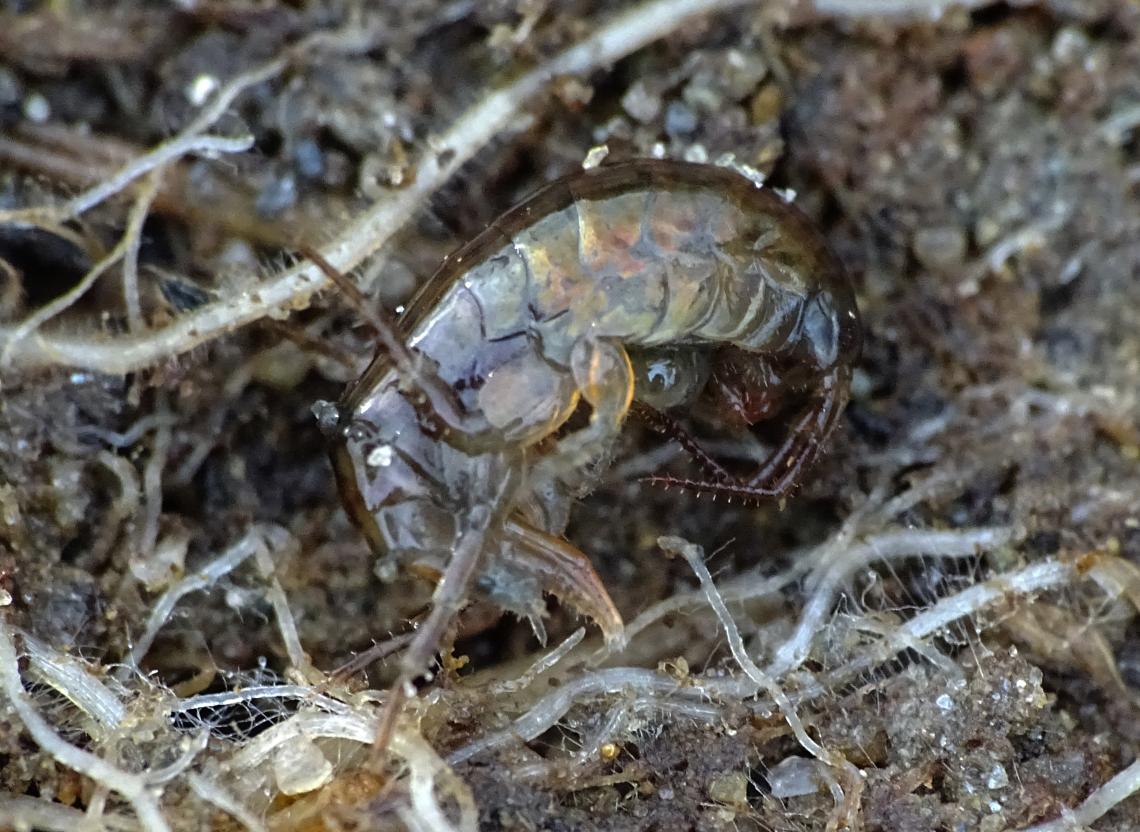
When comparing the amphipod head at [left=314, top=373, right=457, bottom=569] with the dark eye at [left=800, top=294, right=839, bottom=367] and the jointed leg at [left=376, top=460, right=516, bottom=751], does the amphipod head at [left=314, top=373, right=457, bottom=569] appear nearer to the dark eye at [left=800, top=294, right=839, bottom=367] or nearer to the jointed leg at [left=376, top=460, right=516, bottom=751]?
the jointed leg at [left=376, top=460, right=516, bottom=751]

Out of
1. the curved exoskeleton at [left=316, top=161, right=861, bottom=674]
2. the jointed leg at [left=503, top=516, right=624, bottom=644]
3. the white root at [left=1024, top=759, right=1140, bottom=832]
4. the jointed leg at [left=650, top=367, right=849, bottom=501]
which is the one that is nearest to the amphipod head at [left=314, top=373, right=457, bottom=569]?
the curved exoskeleton at [left=316, top=161, right=861, bottom=674]

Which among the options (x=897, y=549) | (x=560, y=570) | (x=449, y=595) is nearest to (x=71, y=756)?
(x=449, y=595)

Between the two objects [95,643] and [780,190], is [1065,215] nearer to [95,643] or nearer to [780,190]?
[780,190]

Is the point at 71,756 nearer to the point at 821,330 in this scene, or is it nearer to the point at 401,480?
the point at 401,480

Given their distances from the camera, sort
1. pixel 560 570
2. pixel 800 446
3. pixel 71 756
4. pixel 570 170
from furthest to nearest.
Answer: pixel 570 170 → pixel 800 446 → pixel 560 570 → pixel 71 756

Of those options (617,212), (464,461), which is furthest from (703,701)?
(617,212)

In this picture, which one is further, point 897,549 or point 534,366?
point 897,549
